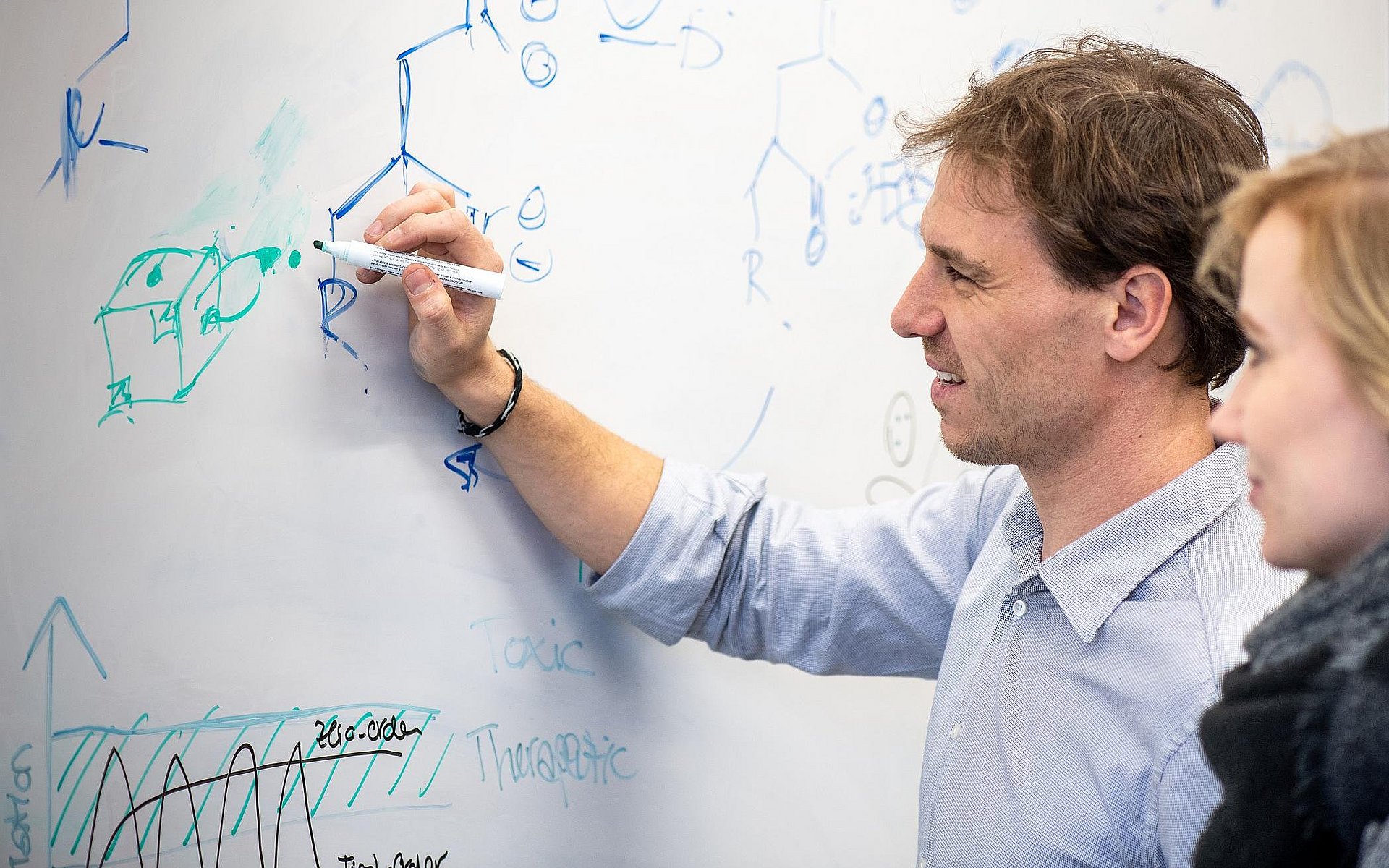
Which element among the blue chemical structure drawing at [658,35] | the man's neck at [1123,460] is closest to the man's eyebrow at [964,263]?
the man's neck at [1123,460]

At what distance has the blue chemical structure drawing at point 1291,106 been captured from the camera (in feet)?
4.33

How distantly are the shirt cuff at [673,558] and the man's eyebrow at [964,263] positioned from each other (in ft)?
0.91

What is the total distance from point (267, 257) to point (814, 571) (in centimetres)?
53

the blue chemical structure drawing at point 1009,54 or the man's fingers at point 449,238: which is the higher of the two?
the blue chemical structure drawing at point 1009,54

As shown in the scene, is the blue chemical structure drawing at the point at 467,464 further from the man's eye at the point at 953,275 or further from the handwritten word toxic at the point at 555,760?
the man's eye at the point at 953,275

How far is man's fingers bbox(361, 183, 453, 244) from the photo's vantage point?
0.78 metres

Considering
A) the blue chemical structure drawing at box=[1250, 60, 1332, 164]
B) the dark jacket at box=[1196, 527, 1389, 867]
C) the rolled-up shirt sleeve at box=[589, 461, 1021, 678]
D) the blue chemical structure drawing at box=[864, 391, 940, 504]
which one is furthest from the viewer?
the blue chemical structure drawing at box=[1250, 60, 1332, 164]

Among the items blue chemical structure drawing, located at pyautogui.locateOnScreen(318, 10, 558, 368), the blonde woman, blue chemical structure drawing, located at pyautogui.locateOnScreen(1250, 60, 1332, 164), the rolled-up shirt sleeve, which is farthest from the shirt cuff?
blue chemical structure drawing, located at pyautogui.locateOnScreen(1250, 60, 1332, 164)

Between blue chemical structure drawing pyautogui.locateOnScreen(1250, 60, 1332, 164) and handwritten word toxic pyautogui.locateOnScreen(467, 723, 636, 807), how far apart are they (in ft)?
3.48

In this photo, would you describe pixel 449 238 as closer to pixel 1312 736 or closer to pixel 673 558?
pixel 673 558

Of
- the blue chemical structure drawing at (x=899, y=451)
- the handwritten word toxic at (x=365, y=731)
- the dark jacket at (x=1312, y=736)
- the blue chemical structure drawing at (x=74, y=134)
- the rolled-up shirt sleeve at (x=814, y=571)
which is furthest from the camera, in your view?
the blue chemical structure drawing at (x=899, y=451)

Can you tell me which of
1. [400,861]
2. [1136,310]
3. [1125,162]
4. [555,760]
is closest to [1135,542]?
[1136,310]

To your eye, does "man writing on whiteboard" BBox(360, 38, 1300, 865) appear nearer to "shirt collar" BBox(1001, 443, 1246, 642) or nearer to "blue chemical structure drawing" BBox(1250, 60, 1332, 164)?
"shirt collar" BBox(1001, 443, 1246, 642)

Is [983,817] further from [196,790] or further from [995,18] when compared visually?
Answer: [995,18]
